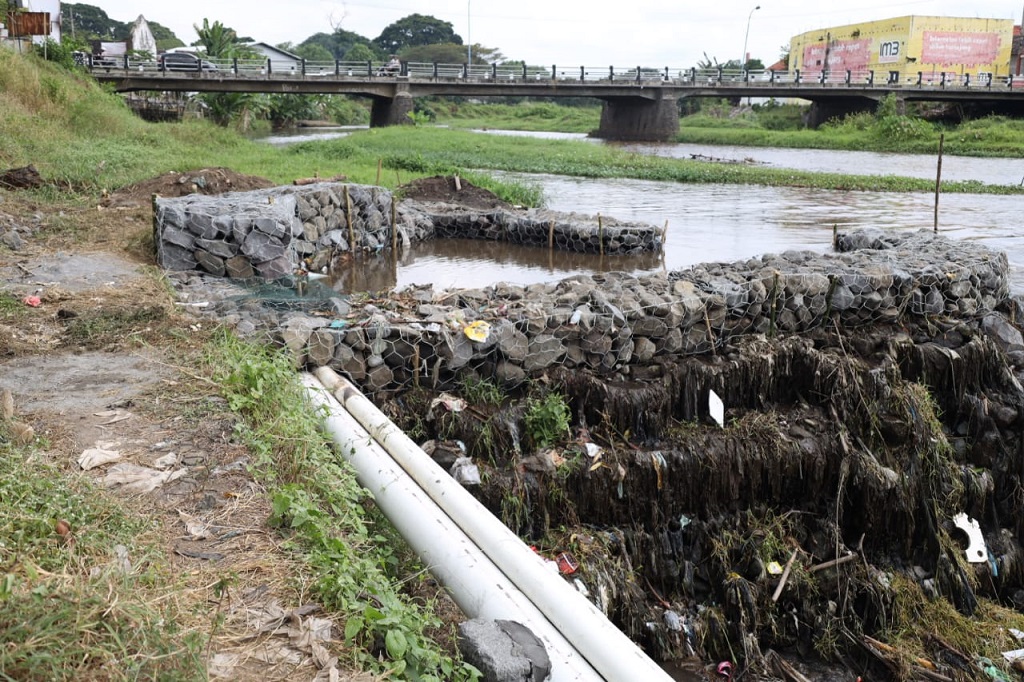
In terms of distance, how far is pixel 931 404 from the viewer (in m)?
8.04

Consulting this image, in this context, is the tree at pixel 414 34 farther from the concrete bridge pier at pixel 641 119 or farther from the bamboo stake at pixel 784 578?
the bamboo stake at pixel 784 578

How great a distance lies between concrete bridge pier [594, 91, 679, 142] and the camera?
45.0 m

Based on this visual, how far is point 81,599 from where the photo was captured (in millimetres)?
2592

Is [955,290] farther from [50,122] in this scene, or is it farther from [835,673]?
[50,122]

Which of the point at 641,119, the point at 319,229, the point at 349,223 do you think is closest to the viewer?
the point at 319,229

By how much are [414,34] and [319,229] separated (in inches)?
3178

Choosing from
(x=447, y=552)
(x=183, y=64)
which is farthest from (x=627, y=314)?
(x=183, y=64)

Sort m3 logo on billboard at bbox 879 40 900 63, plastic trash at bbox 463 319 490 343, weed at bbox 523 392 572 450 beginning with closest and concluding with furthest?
weed at bbox 523 392 572 450 < plastic trash at bbox 463 319 490 343 < m3 logo on billboard at bbox 879 40 900 63

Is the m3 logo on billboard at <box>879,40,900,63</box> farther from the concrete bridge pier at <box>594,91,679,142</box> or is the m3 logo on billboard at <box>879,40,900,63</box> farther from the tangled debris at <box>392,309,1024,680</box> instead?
the tangled debris at <box>392,309,1024,680</box>

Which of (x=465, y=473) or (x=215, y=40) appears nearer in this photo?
(x=465, y=473)

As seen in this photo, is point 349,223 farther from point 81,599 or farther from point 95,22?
point 95,22

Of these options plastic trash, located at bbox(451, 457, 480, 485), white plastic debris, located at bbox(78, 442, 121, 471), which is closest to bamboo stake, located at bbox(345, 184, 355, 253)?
plastic trash, located at bbox(451, 457, 480, 485)

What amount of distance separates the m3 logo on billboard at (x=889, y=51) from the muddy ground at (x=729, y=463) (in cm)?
5107

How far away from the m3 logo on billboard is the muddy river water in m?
28.0
